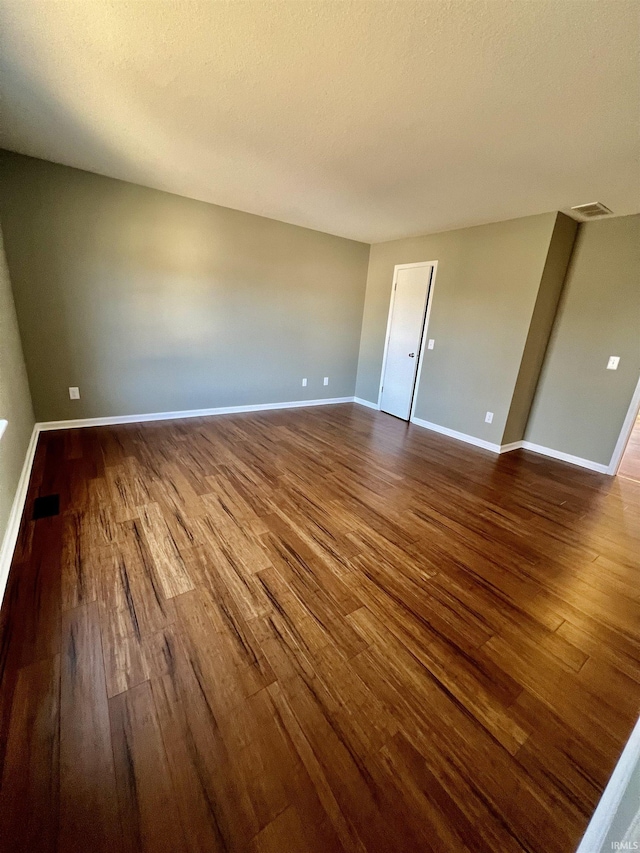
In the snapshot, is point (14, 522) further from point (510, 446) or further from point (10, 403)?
point (510, 446)

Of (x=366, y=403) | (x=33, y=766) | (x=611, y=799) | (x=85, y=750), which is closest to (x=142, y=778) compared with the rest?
(x=85, y=750)

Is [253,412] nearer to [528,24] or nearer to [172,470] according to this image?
[172,470]

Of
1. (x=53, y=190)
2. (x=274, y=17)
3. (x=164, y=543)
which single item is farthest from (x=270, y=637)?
(x=53, y=190)

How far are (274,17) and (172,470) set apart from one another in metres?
2.64

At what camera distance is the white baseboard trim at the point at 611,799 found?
812mm

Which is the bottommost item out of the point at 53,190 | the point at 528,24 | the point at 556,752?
the point at 556,752

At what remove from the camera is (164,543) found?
186 cm

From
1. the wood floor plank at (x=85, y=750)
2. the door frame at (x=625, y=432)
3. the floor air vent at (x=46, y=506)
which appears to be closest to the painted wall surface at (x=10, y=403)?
the floor air vent at (x=46, y=506)

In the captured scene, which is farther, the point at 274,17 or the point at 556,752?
the point at 274,17

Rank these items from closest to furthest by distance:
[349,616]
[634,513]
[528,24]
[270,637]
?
1. [528,24]
2. [270,637]
3. [349,616]
4. [634,513]

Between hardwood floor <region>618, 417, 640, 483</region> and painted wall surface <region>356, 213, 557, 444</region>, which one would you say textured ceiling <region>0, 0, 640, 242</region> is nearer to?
painted wall surface <region>356, 213, 557, 444</region>

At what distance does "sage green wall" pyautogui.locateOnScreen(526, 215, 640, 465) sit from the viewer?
9.98ft

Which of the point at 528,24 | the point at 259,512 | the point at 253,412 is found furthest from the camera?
the point at 253,412

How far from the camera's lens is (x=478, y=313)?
3705mm
